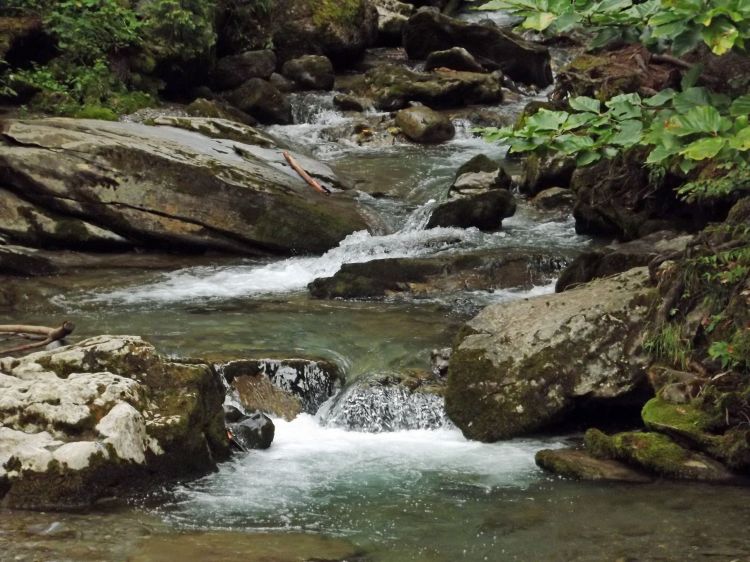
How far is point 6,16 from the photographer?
1800 centimetres

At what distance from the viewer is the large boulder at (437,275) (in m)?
11.8

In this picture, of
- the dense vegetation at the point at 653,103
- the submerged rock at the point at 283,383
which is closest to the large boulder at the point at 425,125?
the submerged rock at the point at 283,383

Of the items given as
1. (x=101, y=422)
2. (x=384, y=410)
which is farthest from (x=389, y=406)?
(x=101, y=422)

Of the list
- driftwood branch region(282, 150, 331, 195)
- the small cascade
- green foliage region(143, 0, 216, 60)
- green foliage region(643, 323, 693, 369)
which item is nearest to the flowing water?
the small cascade

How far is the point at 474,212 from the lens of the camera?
560 inches

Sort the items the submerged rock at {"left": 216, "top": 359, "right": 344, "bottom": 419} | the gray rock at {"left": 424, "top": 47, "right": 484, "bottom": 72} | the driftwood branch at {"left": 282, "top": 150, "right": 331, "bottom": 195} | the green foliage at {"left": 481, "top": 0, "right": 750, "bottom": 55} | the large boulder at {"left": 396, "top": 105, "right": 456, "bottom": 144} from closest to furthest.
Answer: the green foliage at {"left": 481, "top": 0, "right": 750, "bottom": 55}
the submerged rock at {"left": 216, "top": 359, "right": 344, "bottom": 419}
the driftwood branch at {"left": 282, "top": 150, "right": 331, "bottom": 195}
the large boulder at {"left": 396, "top": 105, "right": 456, "bottom": 144}
the gray rock at {"left": 424, "top": 47, "right": 484, "bottom": 72}

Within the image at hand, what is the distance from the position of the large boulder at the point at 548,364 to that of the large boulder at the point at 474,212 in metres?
5.44

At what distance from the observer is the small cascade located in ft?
28.3

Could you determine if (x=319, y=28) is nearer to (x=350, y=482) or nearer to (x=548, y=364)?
(x=548, y=364)

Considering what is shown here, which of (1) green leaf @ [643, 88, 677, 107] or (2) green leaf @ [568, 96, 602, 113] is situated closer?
(1) green leaf @ [643, 88, 677, 107]

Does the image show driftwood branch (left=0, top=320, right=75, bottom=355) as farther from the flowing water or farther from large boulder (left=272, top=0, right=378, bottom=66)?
large boulder (left=272, top=0, right=378, bottom=66)

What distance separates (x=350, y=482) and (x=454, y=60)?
16.6 metres

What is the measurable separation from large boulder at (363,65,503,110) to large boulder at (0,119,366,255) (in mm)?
7177

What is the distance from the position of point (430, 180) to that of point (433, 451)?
909 cm
